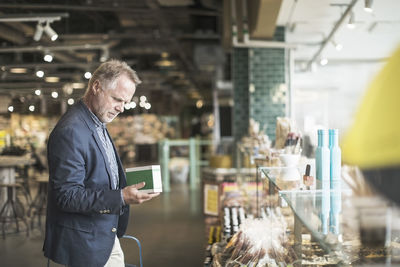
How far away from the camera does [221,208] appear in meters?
5.03

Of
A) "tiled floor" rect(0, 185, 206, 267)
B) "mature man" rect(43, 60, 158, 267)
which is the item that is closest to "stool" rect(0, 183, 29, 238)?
"tiled floor" rect(0, 185, 206, 267)

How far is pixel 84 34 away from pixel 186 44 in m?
6.81

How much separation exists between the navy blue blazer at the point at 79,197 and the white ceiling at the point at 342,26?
3.68m

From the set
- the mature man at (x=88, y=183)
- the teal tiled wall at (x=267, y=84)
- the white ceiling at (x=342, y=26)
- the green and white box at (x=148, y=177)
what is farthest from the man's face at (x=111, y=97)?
the teal tiled wall at (x=267, y=84)

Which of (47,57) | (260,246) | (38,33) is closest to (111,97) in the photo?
(260,246)

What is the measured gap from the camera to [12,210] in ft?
14.1

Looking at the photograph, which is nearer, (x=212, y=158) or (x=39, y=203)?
(x=39, y=203)

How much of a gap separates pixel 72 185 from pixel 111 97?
490mm

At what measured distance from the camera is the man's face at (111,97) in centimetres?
226

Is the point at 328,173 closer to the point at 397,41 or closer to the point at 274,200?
the point at 274,200

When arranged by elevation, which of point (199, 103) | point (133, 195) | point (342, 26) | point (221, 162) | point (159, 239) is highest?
point (342, 26)

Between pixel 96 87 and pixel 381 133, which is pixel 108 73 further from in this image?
pixel 381 133

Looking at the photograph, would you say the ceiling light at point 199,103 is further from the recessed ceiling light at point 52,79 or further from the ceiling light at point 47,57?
the recessed ceiling light at point 52,79

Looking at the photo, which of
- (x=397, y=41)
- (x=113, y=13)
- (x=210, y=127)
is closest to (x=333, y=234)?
(x=397, y=41)
